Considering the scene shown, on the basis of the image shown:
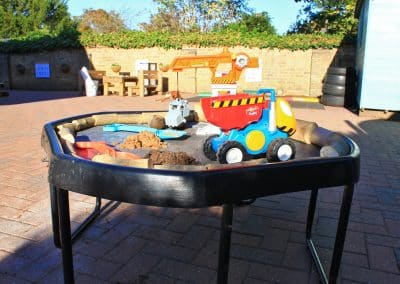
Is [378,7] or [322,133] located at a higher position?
[378,7]

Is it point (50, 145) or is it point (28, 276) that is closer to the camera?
point (50, 145)

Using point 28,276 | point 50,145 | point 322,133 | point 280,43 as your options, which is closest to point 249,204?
point 322,133

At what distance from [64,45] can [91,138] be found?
15596 mm

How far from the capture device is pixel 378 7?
26.6 feet

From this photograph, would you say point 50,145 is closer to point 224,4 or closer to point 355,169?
point 355,169

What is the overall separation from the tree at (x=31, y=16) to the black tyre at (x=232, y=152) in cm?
3463

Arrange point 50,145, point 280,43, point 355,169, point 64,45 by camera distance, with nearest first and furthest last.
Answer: point 355,169
point 50,145
point 280,43
point 64,45

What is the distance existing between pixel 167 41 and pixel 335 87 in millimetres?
7231

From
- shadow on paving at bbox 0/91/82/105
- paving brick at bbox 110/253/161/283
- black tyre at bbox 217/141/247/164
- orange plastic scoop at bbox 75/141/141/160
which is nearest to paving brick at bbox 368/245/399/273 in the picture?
black tyre at bbox 217/141/247/164

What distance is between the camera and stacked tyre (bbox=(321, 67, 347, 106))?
1010 cm

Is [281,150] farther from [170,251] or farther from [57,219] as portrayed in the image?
[57,219]

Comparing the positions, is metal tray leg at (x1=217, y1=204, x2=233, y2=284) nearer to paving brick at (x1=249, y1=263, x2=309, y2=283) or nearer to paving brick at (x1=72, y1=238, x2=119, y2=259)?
paving brick at (x1=249, y1=263, x2=309, y2=283)

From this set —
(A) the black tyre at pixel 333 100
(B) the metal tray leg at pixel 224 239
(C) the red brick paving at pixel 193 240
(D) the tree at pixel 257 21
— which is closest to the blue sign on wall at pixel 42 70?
(A) the black tyre at pixel 333 100

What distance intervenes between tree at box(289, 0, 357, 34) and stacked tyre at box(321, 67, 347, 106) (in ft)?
28.8
